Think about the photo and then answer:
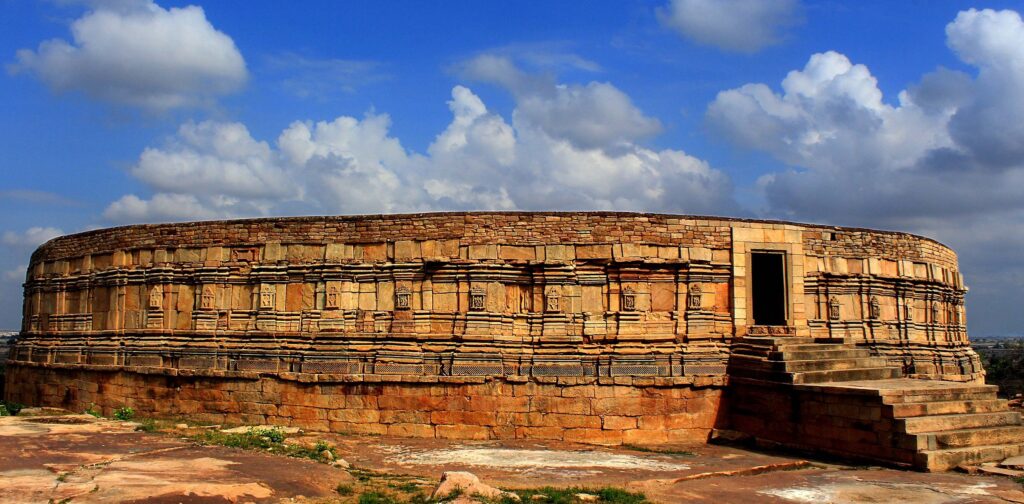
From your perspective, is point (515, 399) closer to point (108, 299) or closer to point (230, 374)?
point (230, 374)

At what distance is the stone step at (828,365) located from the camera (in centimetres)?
1396

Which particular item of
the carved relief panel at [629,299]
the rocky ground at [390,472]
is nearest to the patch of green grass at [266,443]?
the rocky ground at [390,472]

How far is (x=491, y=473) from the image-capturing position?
11.0 m

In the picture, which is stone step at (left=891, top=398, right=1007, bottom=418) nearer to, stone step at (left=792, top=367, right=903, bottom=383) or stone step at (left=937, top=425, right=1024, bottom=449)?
stone step at (left=937, top=425, right=1024, bottom=449)

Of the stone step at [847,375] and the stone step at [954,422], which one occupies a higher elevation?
the stone step at [847,375]

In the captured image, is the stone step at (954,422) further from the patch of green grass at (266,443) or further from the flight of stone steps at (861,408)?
the patch of green grass at (266,443)

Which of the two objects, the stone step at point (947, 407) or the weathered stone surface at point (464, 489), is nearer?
the weathered stone surface at point (464, 489)

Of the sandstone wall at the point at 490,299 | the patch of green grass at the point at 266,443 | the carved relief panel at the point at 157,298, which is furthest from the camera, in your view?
the carved relief panel at the point at 157,298

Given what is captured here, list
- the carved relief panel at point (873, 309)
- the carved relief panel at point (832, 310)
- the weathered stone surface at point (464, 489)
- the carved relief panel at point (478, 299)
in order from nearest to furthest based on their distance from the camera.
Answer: the weathered stone surface at point (464, 489) < the carved relief panel at point (478, 299) < the carved relief panel at point (832, 310) < the carved relief panel at point (873, 309)

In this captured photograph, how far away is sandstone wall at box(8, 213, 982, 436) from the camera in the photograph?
15.1 meters

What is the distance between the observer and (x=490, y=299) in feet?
50.2

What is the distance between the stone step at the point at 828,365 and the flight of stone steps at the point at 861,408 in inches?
0.7

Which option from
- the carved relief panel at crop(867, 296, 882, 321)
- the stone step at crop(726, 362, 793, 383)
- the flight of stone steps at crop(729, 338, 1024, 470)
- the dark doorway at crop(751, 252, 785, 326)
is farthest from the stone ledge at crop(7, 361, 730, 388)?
the carved relief panel at crop(867, 296, 882, 321)

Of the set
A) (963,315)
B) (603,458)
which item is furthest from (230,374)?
(963,315)
